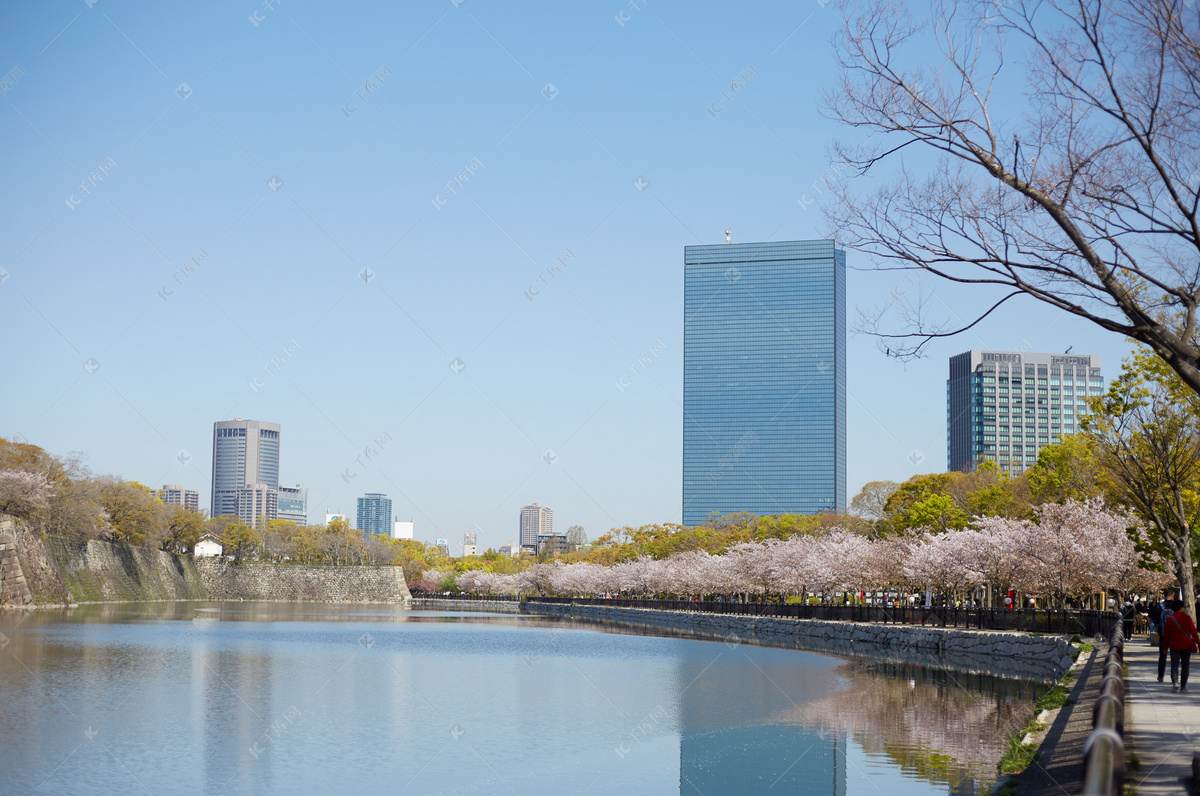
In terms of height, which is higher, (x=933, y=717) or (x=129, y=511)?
(x=129, y=511)

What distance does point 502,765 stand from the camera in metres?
16.2

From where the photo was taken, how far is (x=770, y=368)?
156375 millimetres

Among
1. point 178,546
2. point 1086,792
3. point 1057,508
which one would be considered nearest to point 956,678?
point 1057,508

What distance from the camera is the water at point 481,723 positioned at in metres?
14.9

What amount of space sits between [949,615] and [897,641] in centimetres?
426

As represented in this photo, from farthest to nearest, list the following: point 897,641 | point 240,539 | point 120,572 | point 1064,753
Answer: point 240,539, point 120,572, point 897,641, point 1064,753

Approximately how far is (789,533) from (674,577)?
17.3 meters

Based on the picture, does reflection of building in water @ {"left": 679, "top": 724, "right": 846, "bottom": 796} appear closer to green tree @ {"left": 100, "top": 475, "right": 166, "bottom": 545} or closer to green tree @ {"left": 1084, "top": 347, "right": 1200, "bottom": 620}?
green tree @ {"left": 1084, "top": 347, "right": 1200, "bottom": 620}

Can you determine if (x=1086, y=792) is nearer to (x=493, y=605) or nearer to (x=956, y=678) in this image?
(x=956, y=678)

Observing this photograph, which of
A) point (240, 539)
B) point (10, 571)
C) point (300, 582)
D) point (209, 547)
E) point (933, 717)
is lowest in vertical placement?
point (300, 582)

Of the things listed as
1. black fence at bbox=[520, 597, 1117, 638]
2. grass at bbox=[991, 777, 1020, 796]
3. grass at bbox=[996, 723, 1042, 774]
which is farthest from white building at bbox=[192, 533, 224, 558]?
grass at bbox=[991, 777, 1020, 796]

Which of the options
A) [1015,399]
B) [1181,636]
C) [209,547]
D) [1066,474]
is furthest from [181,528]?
[1015,399]

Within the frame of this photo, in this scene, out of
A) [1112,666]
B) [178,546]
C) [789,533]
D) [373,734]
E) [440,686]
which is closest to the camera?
[1112,666]

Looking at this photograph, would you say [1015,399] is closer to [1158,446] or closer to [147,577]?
[147,577]
